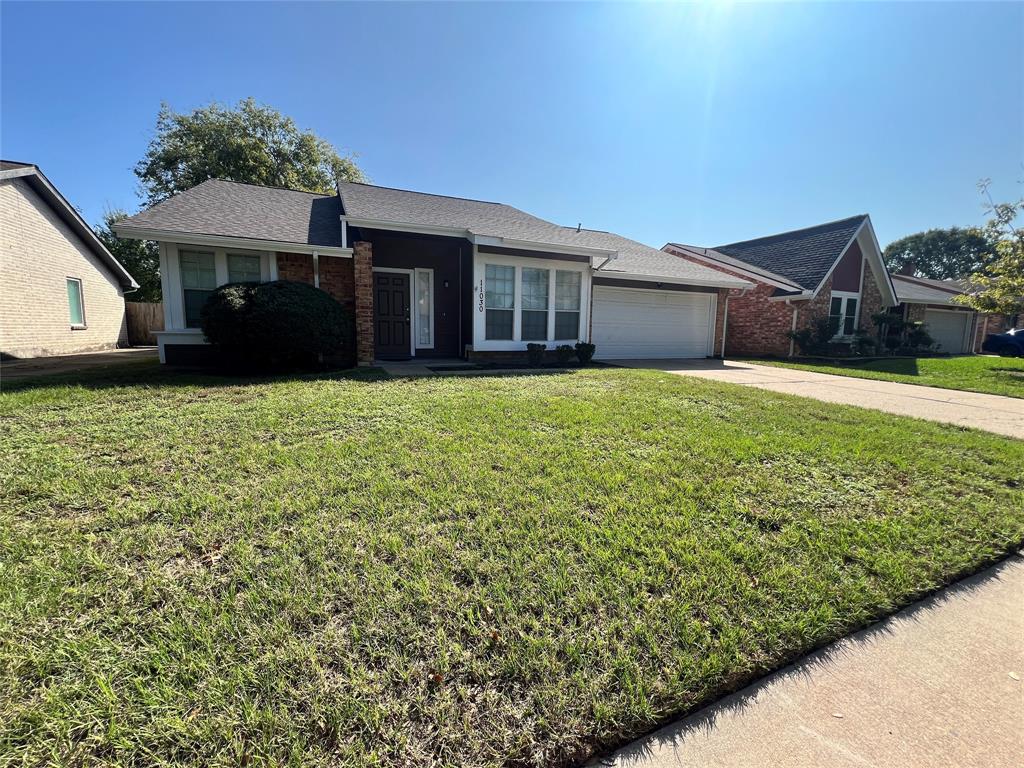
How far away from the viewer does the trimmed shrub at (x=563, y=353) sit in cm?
1086

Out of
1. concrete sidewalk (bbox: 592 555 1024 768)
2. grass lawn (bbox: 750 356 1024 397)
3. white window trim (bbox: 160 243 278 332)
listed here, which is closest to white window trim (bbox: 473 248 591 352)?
white window trim (bbox: 160 243 278 332)

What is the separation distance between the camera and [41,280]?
12375 millimetres

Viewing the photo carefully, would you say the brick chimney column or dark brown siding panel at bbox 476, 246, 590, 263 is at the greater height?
dark brown siding panel at bbox 476, 246, 590, 263

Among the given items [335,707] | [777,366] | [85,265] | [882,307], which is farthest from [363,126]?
[882,307]

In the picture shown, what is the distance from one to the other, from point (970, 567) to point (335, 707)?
3.42 meters

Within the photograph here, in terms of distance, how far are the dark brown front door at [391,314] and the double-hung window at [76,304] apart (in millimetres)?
10875

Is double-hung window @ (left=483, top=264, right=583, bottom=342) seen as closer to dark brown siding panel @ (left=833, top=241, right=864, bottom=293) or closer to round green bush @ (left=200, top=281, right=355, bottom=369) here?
round green bush @ (left=200, top=281, right=355, bottom=369)

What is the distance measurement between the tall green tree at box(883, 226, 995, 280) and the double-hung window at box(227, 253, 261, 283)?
Result: 66.8m

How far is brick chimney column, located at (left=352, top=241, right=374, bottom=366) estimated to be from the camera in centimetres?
877

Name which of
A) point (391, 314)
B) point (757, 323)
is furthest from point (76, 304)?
point (757, 323)

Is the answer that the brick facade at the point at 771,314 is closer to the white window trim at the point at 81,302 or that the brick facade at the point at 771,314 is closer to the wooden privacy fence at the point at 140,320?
the white window trim at the point at 81,302

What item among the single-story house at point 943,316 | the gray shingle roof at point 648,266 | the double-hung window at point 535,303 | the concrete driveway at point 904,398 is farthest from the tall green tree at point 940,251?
the double-hung window at point 535,303

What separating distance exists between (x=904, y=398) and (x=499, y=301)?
8.12 meters

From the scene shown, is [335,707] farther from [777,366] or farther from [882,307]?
[882,307]
